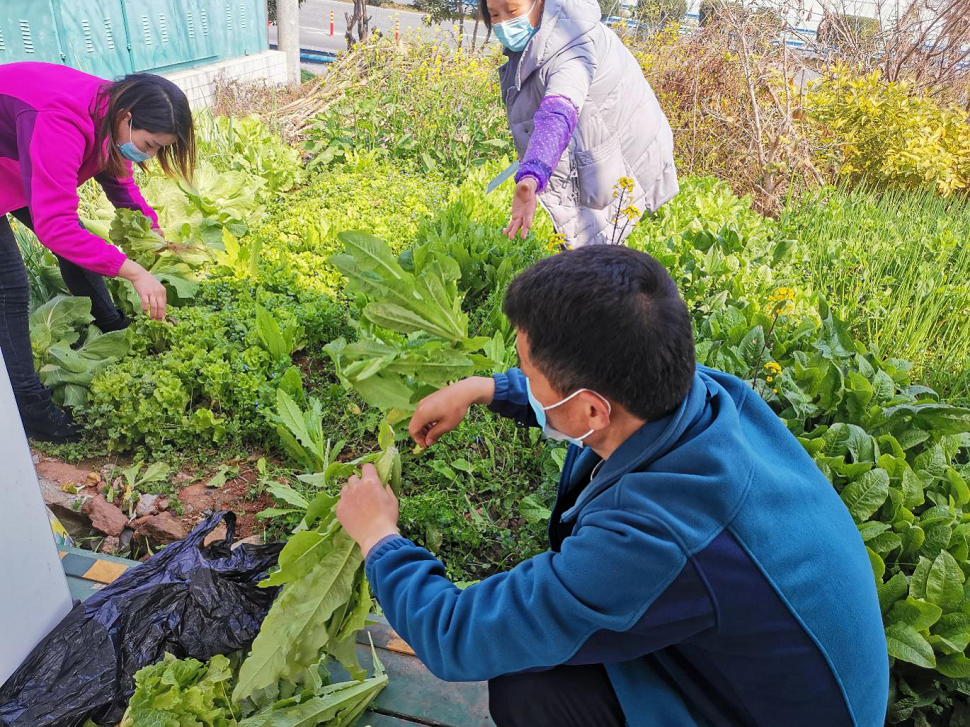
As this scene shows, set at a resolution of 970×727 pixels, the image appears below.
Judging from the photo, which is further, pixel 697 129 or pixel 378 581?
pixel 697 129

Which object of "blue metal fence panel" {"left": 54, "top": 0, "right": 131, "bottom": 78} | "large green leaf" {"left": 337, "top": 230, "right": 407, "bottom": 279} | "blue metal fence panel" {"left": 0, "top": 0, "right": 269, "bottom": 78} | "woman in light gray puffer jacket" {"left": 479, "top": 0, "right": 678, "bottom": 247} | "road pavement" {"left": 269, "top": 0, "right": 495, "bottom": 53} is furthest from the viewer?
"road pavement" {"left": 269, "top": 0, "right": 495, "bottom": 53}

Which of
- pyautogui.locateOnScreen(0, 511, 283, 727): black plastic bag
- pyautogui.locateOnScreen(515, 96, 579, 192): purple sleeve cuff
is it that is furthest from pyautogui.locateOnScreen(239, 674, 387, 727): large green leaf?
pyautogui.locateOnScreen(515, 96, 579, 192): purple sleeve cuff

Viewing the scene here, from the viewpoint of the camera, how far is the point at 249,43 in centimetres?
977

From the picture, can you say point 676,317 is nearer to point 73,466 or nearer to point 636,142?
point 636,142

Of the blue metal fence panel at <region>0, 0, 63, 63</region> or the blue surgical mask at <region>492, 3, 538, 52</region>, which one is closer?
the blue surgical mask at <region>492, 3, 538, 52</region>

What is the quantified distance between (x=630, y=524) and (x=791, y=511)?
12.2 inches

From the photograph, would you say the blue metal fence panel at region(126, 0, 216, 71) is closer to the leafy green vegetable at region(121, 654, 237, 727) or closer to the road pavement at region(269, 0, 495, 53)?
the leafy green vegetable at region(121, 654, 237, 727)

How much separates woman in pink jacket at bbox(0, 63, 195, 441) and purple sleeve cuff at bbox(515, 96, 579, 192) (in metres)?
1.36

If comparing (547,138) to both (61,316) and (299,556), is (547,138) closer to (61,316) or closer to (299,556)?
(299,556)

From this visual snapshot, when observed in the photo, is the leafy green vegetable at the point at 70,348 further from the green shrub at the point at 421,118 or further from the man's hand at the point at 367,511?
the green shrub at the point at 421,118

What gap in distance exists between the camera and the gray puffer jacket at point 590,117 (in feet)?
9.87

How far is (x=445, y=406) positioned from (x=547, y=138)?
60.2 inches

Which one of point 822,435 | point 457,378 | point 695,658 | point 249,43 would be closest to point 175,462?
point 457,378

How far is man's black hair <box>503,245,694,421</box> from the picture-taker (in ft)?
4.00
